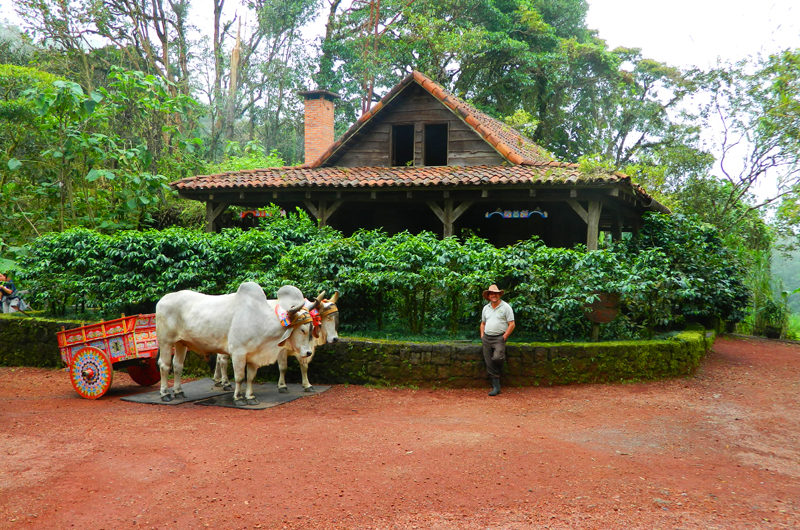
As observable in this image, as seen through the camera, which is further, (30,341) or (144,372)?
(30,341)

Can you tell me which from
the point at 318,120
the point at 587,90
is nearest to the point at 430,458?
the point at 318,120

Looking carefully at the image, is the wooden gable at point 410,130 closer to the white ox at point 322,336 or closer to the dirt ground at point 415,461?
the white ox at point 322,336

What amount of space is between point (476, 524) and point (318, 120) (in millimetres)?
14759

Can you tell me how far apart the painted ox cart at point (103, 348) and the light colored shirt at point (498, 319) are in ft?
14.3

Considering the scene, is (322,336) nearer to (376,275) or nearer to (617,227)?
(376,275)

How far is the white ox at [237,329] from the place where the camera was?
23.1ft

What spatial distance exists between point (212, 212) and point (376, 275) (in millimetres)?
6663

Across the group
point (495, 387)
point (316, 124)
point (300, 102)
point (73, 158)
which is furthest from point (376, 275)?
point (300, 102)

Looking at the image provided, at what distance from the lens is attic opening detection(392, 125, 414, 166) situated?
51.0 feet

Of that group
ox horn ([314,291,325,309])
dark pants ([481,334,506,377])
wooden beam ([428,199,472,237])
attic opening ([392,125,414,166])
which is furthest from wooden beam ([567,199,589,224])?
ox horn ([314,291,325,309])

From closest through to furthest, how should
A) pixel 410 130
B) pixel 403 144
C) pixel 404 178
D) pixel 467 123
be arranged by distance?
1. pixel 404 178
2. pixel 467 123
3. pixel 410 130
4. pixel 403 144

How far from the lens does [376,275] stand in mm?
8781

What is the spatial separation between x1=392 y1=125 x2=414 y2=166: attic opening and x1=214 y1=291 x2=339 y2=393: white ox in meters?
8.58

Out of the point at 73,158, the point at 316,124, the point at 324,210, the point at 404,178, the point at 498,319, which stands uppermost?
the point at 316,124
